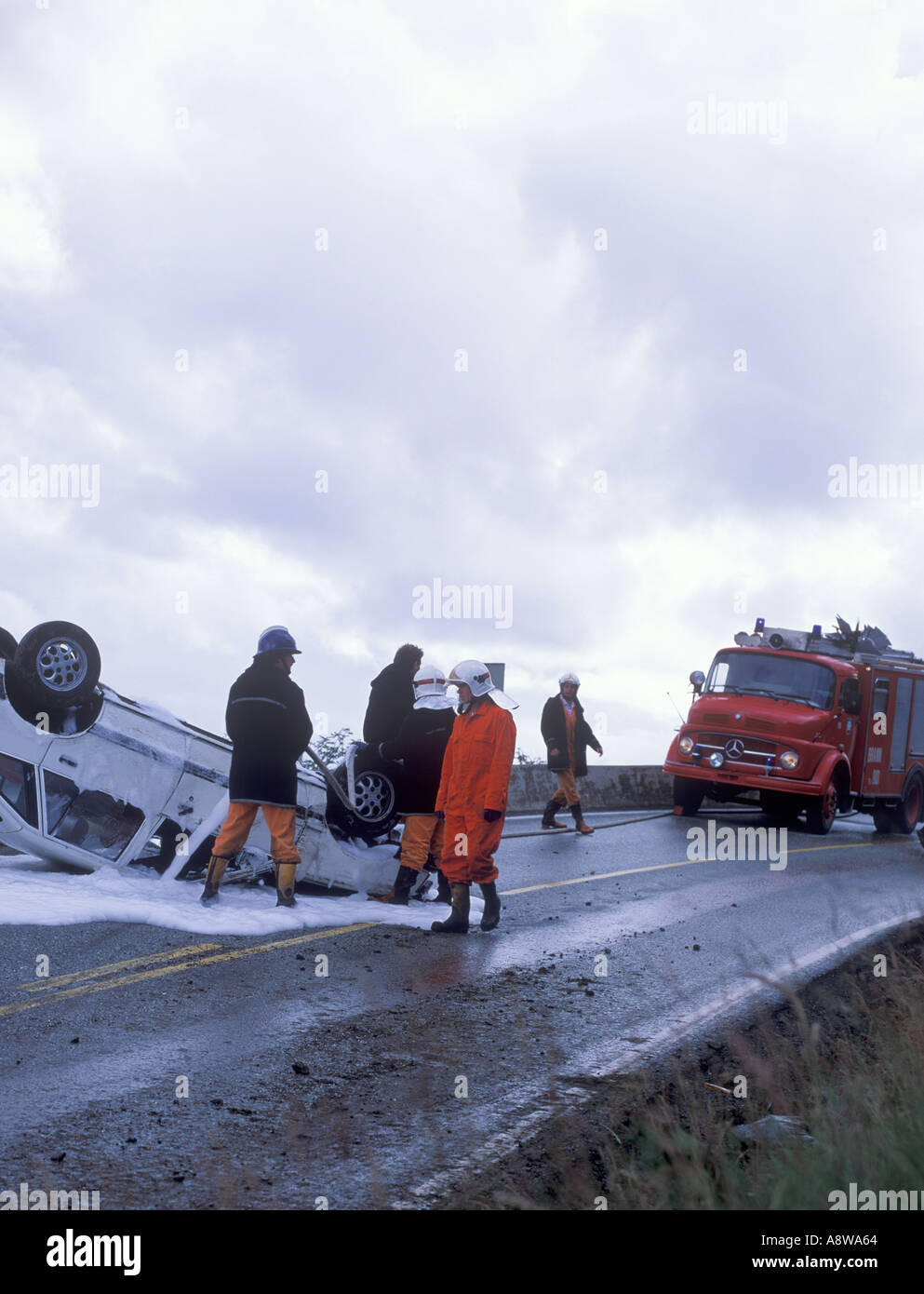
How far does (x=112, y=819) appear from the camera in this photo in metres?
8.59

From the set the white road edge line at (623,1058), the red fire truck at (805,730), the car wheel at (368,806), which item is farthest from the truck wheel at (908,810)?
the car wheel at (368,806)

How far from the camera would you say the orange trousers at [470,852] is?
28.0 ft

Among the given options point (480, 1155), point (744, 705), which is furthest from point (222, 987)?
point (744, 705)

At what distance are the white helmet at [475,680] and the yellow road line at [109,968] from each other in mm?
2504

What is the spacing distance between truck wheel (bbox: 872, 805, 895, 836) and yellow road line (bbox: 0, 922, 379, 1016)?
45.1ft

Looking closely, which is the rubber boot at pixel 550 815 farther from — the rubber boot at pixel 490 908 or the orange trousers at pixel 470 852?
the orange trousers at pixel 470 852

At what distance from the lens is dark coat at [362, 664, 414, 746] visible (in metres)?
9.59

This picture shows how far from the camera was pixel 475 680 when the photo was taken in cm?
865

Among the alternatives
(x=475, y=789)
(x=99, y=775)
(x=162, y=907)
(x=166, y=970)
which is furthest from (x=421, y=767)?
(x=166, y=970)

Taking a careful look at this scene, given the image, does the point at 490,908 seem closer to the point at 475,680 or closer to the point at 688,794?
the point at 475,680

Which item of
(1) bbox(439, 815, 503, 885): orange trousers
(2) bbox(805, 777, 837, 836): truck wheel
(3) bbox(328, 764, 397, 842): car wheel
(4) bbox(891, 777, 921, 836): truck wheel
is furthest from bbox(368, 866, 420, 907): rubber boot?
(4) bbox(891, 777, 921, 836): truck wheel

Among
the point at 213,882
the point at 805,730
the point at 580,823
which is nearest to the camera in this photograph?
the point at 213,882

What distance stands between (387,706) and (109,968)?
3514mm
